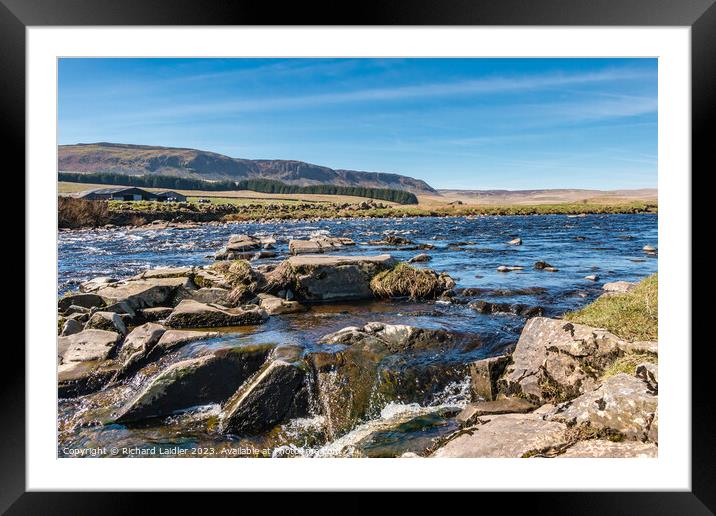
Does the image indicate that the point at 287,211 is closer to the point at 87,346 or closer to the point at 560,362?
the point at 87,346

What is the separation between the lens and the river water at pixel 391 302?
11.7 feet

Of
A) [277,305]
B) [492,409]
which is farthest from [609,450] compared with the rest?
[277,305]

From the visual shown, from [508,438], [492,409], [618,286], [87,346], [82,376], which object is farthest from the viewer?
[618,286]

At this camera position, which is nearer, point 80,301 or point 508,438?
point 508,438

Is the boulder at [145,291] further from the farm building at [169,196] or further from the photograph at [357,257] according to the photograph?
the farm building at [169,196]

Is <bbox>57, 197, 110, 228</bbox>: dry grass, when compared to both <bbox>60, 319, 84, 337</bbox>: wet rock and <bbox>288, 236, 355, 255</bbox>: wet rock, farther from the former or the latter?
<bbox>288, 236, 355, 255</bbox>: wet rock

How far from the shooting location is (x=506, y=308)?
199 inches

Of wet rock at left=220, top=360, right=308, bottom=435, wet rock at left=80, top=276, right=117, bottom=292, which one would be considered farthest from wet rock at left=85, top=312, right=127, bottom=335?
wet rock at left=220, top=360, right=308, bottom=435

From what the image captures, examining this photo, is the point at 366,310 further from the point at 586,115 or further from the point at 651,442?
the point at 586,115

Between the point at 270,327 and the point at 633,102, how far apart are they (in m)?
4.77

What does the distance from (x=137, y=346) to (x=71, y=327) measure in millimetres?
806

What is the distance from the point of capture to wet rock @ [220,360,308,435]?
11.7 feet

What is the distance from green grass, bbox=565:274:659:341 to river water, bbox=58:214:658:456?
0.71 m
